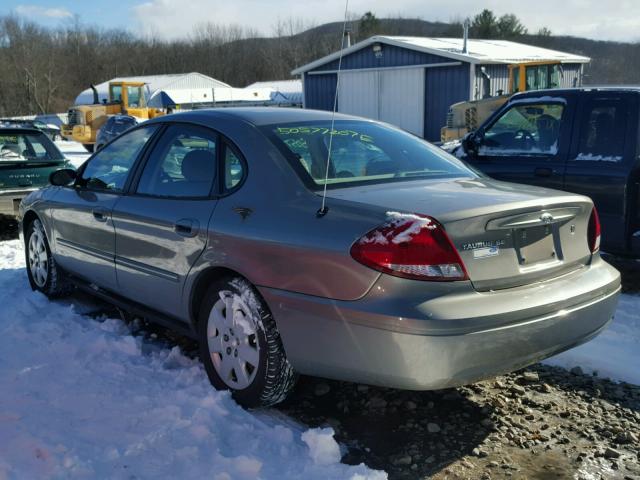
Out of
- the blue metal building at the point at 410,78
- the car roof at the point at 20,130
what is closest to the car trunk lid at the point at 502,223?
the car roof at the point at 20,130

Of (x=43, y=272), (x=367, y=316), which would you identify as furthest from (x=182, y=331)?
(x=43, y=272)

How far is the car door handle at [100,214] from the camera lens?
4.43 meters

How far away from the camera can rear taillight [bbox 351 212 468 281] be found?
272cm

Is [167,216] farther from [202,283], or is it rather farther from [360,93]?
[360,93]

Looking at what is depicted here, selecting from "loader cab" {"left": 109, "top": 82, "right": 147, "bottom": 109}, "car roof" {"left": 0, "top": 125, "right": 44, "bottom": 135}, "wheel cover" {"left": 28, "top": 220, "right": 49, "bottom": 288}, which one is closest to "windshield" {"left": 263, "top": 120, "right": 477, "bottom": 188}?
"wheel cover" {"left": 28, "top": 220, "right": 49, "bottom": 288}

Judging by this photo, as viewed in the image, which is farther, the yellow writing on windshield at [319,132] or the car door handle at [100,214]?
the car door handle at [100,214]

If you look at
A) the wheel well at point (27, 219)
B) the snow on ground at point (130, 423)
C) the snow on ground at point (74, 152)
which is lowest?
the snow on ground at point (74, 152)

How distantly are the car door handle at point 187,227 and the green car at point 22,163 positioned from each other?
5.57 m

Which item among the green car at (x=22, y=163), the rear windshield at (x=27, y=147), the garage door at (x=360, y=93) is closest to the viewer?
the green car at (x=22, y=163)

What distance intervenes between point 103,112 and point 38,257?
23403 mm

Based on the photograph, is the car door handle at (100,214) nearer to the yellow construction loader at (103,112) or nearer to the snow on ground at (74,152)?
the snow on ground at (74,152)

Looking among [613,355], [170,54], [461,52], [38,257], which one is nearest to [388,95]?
[461,52]

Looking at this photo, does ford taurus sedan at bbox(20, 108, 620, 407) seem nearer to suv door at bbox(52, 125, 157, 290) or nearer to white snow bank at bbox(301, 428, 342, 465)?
suv door at bbox(52, 125, 157, 290)

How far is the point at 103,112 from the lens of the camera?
27375 mm
